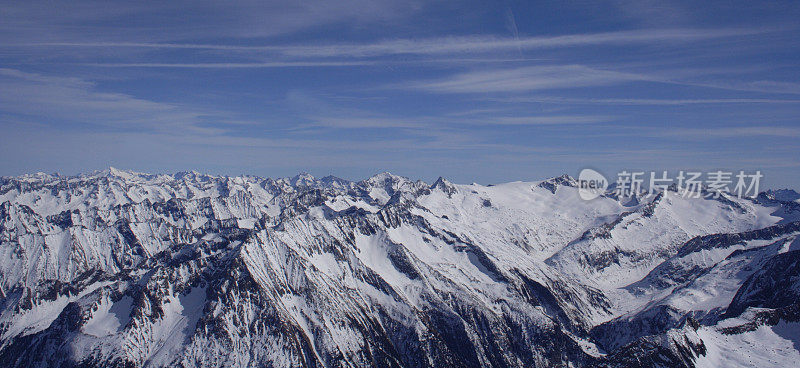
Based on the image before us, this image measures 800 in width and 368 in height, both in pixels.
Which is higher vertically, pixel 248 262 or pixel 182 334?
pixel 248 262

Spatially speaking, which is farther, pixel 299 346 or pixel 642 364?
pixel 299 346

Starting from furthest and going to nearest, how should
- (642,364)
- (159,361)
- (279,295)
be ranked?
(279,295)
(159,361)
(642,364)

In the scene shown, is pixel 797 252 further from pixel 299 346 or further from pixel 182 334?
pixel 182 334

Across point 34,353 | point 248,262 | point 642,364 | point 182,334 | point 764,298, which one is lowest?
point 34,353

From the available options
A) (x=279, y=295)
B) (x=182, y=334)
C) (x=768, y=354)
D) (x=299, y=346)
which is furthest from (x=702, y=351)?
(x=182, y=334)

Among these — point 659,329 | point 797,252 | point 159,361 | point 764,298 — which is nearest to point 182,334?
point 159,361

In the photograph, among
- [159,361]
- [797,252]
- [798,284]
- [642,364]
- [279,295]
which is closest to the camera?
[642,364]

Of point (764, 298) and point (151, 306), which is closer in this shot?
point (764, 298)

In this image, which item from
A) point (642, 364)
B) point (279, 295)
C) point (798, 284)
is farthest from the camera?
point (279, 295)

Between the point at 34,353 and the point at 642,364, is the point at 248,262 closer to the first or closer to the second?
the point at 34,353
